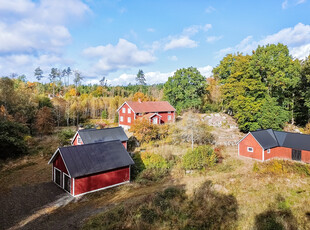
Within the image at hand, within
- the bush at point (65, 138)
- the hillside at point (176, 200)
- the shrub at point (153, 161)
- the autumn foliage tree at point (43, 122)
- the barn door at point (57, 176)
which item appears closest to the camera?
the hillside at point (176, 200)

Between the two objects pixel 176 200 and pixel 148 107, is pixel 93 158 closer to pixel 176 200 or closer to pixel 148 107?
pixel 176 200

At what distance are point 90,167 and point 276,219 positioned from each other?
46.9 feet

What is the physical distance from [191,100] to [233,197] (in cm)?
3400

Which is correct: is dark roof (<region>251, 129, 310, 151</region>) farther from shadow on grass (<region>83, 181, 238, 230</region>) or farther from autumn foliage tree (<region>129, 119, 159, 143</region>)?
shadow on grass (<region>83, 181, 238, 230</region>)

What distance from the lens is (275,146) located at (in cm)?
2908

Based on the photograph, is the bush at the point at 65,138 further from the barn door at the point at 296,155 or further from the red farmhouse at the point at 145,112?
the barn door at the point at 296,155

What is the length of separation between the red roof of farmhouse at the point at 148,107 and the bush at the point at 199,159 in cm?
1960

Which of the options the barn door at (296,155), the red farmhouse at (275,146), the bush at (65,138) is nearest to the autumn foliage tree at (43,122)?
the bush at (65,138)

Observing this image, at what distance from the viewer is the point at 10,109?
128 feet

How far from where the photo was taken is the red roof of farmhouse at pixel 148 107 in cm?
4268

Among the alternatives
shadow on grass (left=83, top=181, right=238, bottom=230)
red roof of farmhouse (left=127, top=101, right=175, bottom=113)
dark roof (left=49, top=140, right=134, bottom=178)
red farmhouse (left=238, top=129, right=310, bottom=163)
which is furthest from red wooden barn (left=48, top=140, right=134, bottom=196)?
red roof of farmhouse (left=127, top=101, right=175, bottom=113)

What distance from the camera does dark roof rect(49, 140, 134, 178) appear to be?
18.4 meters

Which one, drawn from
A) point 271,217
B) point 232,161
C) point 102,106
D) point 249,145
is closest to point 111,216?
point 271,217

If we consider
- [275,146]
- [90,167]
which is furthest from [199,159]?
[275,146]
